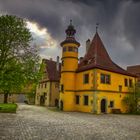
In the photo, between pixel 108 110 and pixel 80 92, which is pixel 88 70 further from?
pixel 108 110

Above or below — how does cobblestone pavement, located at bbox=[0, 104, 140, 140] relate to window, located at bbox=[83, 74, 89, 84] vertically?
below

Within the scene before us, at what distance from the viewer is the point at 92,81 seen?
29.5 meters

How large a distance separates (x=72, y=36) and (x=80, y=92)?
1064cm

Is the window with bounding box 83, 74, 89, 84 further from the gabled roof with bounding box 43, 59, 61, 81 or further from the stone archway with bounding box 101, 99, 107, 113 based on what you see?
the gabled roof with bounding box 43, 59, 61, 81

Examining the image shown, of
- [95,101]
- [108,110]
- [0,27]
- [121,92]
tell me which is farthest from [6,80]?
[121,92]

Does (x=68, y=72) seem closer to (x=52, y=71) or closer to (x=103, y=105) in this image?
(x=103, y=105)

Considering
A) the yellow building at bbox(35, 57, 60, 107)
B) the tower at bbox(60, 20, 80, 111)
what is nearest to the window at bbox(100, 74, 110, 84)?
the tower at bbox(60, 20, 80, 111)

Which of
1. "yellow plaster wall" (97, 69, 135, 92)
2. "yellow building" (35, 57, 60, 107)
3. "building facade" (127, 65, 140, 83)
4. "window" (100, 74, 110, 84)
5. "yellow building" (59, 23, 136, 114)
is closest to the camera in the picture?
"yellow building" (59, 23, 136, 114)

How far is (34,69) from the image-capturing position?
2197cm

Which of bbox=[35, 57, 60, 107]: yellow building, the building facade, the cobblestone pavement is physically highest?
the building facade

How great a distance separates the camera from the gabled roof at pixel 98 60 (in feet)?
101

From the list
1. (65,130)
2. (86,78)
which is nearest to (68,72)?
(86,78)

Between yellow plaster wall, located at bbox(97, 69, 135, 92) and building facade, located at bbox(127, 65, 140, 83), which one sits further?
building facade, located at bbox(127, 65, 140, 83)

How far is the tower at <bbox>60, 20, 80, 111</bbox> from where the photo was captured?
33.3 metres
